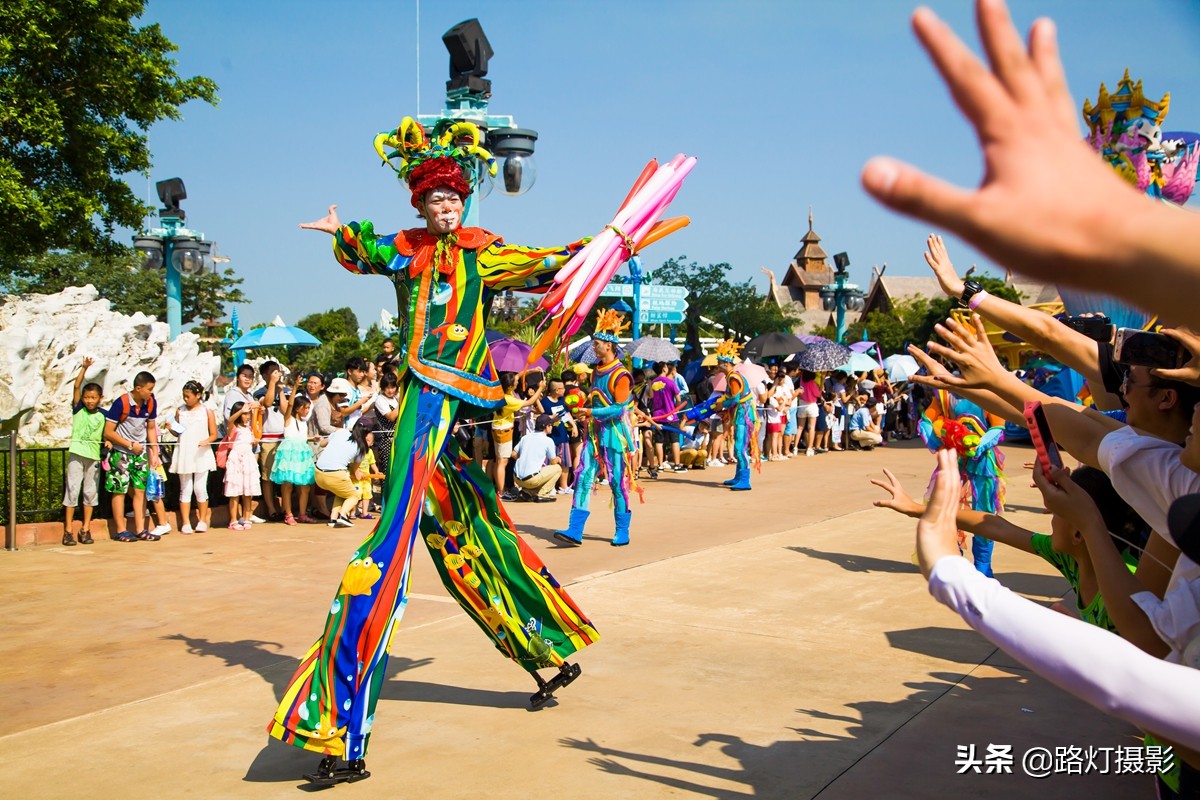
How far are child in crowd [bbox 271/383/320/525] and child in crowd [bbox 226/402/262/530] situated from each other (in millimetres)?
246

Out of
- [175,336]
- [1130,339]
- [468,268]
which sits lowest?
[1130,339]

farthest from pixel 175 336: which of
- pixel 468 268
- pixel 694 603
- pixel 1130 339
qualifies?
pixel 1130 339

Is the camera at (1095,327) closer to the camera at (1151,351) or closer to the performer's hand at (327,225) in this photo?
the camera at (1151,351)

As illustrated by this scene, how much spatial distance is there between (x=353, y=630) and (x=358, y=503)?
726 centimetres

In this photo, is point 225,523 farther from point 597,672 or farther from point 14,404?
point 597,672

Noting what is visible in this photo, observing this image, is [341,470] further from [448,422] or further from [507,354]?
[448,422]

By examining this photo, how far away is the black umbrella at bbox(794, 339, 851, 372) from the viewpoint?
18703 mm

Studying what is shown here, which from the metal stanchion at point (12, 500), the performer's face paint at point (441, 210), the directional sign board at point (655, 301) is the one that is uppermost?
the directional sign board at point (655, 301)

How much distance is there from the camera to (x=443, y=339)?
14.4ft

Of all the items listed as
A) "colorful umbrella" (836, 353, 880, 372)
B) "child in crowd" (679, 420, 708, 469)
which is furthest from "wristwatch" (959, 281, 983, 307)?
"colorful umbrella" (836, 353, 880, 372)

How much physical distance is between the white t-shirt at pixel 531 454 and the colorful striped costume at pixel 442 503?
7452mm

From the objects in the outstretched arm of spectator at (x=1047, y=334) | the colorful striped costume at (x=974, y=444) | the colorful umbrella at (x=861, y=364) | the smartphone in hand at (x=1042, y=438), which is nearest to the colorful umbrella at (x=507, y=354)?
the colorful striped costume at (x=974, y=444)

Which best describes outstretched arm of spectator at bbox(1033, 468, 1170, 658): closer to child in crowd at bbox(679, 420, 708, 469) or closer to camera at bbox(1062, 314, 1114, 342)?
camera at bbox(1062, 314, 1114, 342)

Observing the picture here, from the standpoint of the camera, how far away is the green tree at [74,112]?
11484 mm
